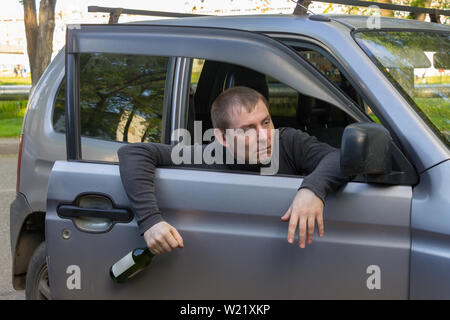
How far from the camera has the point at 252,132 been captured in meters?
2.47

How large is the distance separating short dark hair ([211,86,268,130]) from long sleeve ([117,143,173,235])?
0.80 ft

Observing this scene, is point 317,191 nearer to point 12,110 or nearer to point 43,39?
point 43,39

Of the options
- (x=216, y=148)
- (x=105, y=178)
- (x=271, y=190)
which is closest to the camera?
(x=271, y=190)

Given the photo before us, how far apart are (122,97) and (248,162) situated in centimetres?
83

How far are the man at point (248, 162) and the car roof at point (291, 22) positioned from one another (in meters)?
0.33

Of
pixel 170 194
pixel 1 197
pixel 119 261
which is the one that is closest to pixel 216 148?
pixel 170 194

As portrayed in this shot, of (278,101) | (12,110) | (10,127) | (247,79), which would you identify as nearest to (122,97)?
(247,79)

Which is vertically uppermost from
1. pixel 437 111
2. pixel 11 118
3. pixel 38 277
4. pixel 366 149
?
pixel 437 111

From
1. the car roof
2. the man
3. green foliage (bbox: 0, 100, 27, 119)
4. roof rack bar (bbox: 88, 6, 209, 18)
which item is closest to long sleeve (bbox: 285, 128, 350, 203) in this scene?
the man

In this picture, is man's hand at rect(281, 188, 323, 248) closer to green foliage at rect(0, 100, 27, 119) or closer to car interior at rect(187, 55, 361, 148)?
car interior at rect(187, 55, 361, 148)

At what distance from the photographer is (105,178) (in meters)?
2.42

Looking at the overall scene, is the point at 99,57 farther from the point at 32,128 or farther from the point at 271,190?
the point at 271,190

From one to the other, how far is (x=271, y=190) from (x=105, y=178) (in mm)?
629

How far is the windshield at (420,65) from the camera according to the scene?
7.63 ft
